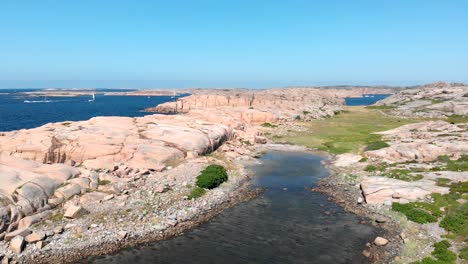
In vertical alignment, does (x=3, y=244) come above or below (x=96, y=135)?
below

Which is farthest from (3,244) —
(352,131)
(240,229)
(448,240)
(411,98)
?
(411,98)

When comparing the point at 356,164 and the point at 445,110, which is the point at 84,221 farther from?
the point at 445,110

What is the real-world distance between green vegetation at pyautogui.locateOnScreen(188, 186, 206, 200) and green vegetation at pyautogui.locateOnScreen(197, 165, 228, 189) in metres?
0.99

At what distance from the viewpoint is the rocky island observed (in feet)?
91.4

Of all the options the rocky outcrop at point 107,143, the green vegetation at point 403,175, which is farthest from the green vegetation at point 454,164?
the rocky outcrop at point 107,143

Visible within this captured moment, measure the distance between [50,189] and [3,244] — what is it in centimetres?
809

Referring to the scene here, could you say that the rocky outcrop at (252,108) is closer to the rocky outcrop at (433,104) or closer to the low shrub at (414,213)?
the rocky outcrop at (433,104)

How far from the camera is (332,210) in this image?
36312mm

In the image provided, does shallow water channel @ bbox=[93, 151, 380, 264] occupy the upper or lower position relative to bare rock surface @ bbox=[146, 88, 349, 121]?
lower

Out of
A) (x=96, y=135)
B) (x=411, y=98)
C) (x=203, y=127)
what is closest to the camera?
(x=96, y=135)

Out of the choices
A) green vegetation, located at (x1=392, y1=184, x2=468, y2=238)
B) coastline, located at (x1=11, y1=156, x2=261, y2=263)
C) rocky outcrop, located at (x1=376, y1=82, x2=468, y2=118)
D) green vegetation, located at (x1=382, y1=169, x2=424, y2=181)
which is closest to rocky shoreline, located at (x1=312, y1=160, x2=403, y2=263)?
green vegetation, located at (x1=392, y1=184, x2=468, y2=238)

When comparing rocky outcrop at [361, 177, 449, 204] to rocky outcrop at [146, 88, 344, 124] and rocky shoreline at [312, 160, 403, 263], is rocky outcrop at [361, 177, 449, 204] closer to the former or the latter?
rocky shoreline at [312, 160, 403, 263]

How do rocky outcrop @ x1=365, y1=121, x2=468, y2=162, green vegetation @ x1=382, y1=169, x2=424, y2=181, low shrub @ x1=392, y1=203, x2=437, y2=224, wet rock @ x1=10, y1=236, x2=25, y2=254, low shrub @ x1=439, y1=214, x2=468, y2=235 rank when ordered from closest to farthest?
1. wet rock @ x1=10, y1=236, x2=25, y2=254
2. low shrub @ x1=439, y1=214, x2=468, y2=235
3. low shrub @ x1=392, y1=203, x2=437, y2=224
4. green vegetation @ x1=382, y1=169, x2=424, y2=181
5. rocky outcrop @ x1=365, y1=121, x2=468, y2=162

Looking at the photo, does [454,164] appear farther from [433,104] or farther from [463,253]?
[433,104]
